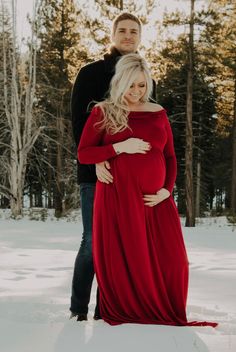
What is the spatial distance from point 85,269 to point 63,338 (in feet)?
2.00

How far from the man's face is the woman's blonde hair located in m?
0.28

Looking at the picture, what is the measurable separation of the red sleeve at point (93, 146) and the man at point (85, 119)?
136mm

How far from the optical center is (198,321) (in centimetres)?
368

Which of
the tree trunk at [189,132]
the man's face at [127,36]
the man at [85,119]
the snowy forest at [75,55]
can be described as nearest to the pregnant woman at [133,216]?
the man at [85,119]

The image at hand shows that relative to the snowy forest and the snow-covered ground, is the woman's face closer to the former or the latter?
the snow-covered ground

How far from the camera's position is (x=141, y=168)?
3.54 meters

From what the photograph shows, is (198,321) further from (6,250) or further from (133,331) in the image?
(6,250)

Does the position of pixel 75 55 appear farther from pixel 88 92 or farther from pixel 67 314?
pixel 67 314

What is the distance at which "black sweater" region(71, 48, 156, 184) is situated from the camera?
3.68 meters

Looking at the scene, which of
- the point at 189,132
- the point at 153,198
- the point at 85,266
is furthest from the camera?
the point at 189,132

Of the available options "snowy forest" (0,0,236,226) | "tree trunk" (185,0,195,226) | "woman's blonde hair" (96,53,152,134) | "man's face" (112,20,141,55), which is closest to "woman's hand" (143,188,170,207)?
"woman's blonde hair" (96,53,152,134)

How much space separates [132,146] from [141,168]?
18cm

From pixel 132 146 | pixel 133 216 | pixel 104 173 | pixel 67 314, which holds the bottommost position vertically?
pixel 67 314

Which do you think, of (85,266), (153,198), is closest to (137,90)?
(153,198)
